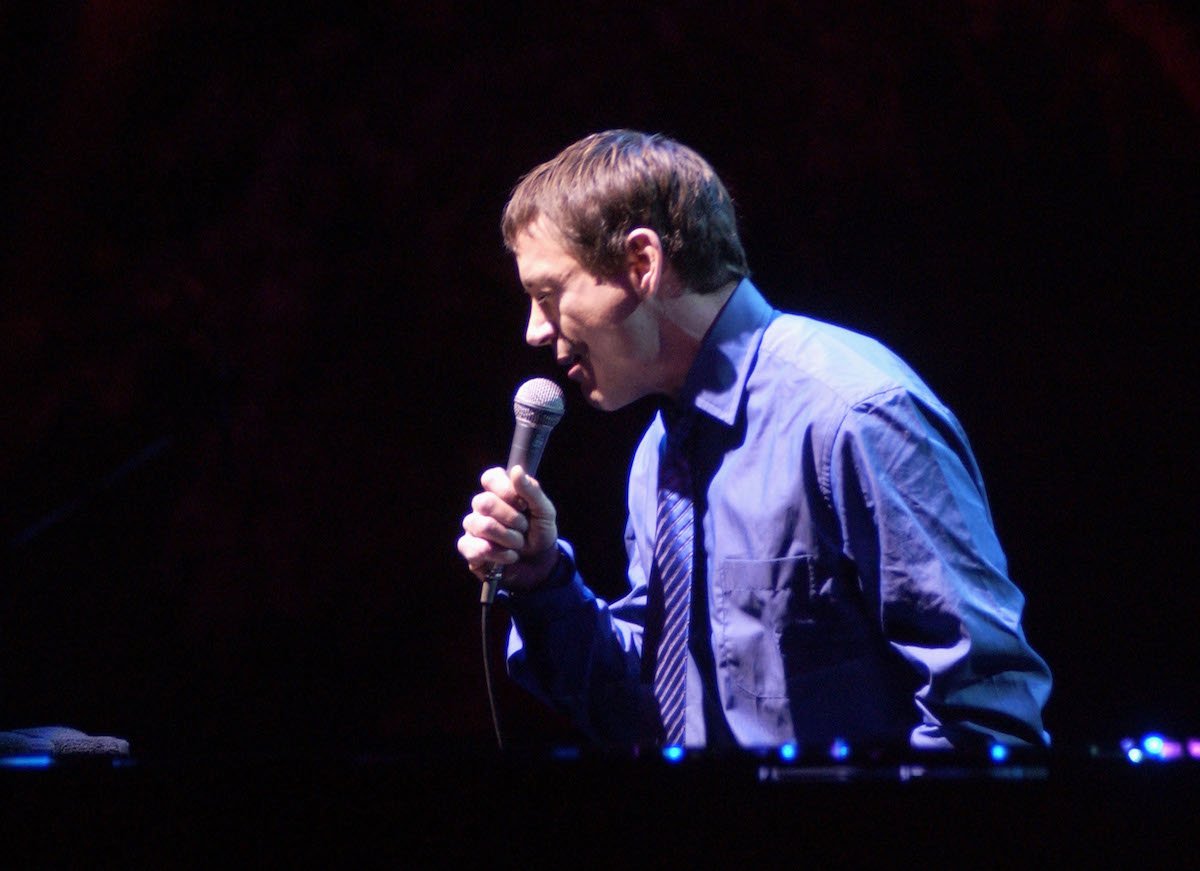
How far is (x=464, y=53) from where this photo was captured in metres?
3.10

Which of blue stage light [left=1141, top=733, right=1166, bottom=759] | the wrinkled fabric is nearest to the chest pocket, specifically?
the wrinkled fabric

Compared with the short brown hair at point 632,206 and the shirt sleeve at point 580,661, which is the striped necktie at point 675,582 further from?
the short brown hair at point 632,206

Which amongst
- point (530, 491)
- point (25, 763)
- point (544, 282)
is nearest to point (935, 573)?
point (530, 491)

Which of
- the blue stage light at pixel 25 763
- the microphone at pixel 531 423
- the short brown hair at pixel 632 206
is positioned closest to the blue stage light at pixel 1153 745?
the blue stage light at pixel 25 763

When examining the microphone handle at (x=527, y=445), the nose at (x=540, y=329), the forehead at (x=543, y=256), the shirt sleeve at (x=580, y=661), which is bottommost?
the shirt sleeve at (x=580, y=661)

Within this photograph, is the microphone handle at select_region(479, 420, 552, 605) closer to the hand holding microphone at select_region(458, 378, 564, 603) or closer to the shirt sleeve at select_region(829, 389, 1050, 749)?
the hand holding microphone at select_region(458, 378, 564, 603)

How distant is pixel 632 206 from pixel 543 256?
185mm

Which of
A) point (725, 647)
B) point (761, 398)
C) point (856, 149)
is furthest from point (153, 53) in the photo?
point (725, 647)

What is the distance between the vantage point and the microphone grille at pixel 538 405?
1854mm

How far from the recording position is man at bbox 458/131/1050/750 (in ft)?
5.05

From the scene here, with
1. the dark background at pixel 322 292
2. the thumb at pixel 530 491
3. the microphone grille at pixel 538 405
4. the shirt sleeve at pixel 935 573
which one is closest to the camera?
the shirt sleeve at pixel 935 573

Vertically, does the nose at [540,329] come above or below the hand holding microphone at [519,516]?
above

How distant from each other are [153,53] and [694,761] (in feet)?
10.2

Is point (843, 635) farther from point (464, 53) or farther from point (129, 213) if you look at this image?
point (129, 213)
